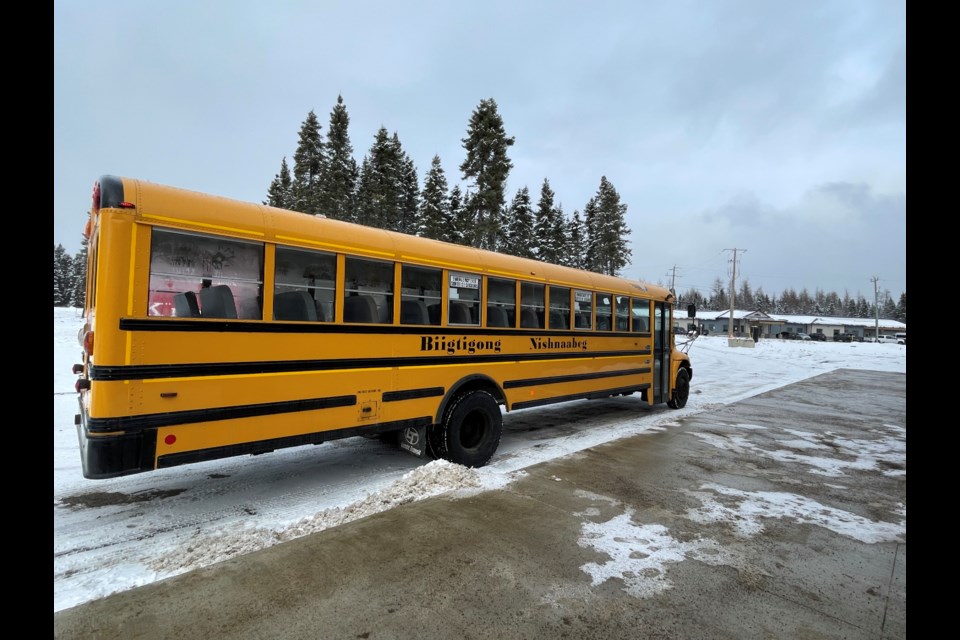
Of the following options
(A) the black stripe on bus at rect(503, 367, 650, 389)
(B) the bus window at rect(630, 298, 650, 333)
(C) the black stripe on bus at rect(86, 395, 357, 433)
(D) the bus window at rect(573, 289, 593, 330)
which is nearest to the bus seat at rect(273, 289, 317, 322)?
(C) the black stripe on bus at rect(86, 395, 357, 433)

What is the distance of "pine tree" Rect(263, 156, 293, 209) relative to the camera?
107 ft

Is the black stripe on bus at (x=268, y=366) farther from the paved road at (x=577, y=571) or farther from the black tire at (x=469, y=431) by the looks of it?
the paved road at (x=577, y=571)

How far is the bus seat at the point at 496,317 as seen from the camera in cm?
582

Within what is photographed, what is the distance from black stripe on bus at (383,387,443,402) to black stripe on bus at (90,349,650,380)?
0.91 feet

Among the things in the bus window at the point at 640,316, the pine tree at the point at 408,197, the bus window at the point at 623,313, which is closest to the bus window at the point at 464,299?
the bus window at the point at 623,313

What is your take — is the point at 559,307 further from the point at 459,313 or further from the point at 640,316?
the point at 640,316

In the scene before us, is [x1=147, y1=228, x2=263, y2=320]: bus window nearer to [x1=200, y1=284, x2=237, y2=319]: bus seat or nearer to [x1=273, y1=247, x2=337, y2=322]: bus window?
[x1=200, y1=284, x2=237, y2=319]: bus seat

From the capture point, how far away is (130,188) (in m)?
3.27

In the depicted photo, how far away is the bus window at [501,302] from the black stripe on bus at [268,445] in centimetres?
166

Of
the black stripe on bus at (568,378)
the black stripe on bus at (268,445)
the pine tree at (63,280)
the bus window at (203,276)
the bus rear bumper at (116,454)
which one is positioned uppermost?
the pine tree at (63,280)
